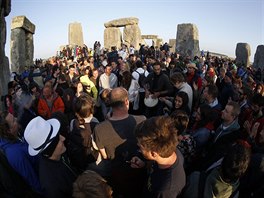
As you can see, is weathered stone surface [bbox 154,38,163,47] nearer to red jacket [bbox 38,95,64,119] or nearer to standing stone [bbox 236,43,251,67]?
standing stone [bbox 236,43,251,67]

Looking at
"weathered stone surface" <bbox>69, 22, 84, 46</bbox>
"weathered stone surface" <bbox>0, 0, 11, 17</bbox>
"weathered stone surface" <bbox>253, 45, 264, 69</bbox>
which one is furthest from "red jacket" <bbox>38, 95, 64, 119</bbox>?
"weathered stone surface" <bbox>69, 22, 84, 46</bbox>

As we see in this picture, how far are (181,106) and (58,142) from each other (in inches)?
95.8

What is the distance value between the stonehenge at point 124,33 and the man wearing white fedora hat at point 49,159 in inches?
839

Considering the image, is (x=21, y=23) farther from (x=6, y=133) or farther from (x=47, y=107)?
(x=6, y=133)

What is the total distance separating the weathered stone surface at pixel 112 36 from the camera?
77.4 feet

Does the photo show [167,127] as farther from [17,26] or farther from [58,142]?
[17,26]

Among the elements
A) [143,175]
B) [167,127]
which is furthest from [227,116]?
[167,127]

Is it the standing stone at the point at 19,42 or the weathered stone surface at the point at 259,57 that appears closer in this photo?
the standing stone at the point at 19,42

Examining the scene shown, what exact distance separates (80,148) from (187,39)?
21038 mm

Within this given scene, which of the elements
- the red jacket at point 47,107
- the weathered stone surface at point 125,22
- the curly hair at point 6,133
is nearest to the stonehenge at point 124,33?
the weathered stone surface at point 125,22

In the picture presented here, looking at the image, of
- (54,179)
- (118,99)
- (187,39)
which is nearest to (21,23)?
(118,99)

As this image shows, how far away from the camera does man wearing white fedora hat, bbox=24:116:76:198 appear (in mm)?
2262

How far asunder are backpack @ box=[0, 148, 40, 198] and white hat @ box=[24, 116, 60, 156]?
0.89ft

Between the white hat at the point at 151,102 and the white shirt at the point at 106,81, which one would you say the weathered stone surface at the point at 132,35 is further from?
the white hat at the point at 151,102
